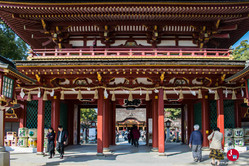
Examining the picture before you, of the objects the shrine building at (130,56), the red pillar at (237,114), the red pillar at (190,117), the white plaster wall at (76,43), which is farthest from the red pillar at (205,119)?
the white plaster wall at (76,43)

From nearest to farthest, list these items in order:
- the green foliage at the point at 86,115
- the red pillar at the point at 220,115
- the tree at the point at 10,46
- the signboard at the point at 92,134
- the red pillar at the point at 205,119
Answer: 1. the red pillar at the point at 220,115
2. the red pillar at the point at 205,119
3. the signboard at the point at 92,134
4. the tree at the point at 10,46
5. the green foliage at the point at 86,115

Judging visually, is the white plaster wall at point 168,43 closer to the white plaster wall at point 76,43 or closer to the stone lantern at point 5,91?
the white plaster wall at point 76,43

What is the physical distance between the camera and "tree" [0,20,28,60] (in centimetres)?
2966

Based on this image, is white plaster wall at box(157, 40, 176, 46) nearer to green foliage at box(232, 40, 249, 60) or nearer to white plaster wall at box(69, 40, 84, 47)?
white plaster wall at box(69, 40, 84, 47)

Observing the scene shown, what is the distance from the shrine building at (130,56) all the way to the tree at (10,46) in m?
14.3

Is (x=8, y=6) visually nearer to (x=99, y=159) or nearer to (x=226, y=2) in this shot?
(x=99, y=159)

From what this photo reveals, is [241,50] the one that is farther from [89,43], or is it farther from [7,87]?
[7,87]

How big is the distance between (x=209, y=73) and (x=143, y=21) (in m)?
5.18

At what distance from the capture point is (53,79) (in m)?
14.4

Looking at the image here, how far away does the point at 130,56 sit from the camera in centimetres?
1416

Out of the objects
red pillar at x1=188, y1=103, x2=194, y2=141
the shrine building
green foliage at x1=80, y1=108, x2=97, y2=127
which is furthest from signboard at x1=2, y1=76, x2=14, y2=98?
green foliage at x1=80, y1=108, x2=97, y2=127

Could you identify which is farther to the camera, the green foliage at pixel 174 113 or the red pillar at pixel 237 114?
the green foliage at pixel 174 113

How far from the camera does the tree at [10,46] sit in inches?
1168

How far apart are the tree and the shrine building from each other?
1430cm
